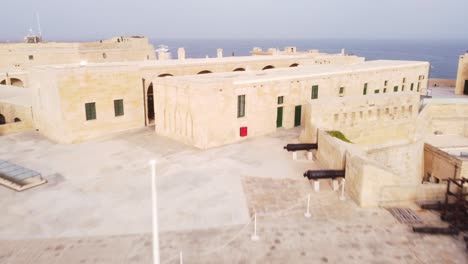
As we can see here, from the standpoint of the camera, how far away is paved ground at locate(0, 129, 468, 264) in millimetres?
10562

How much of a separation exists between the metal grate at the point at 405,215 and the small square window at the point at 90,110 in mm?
17753

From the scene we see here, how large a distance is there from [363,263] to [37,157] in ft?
56.4

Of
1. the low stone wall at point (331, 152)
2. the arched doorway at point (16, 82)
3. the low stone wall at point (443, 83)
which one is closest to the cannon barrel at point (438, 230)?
the low stone wall at point (331, 152)

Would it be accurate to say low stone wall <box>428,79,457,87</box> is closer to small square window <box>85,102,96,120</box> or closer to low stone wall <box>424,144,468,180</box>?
low stone wall <box>424,144,468,180</box>

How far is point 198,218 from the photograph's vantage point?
12.7 meters

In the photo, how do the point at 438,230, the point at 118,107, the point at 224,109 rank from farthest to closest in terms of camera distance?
1. the point at 118,107
2. the point at 224,109
3. the point at 438,230

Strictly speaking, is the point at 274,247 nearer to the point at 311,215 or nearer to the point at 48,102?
the point at 311,215

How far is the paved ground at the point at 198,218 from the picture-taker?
34.7ft

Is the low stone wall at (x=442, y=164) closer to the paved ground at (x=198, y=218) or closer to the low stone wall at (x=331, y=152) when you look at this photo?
the low stone wall at (x=331, y=152)

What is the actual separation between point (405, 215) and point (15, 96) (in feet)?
96.7

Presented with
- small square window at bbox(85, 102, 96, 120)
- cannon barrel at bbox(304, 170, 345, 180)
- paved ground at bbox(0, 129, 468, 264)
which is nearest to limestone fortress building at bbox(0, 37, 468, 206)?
small square window at bbox(85, 102, 96, 120)

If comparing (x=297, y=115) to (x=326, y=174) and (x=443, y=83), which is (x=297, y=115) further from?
(x=443, y=83)

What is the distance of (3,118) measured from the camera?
28.4m

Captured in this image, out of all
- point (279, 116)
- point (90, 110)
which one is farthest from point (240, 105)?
point (90, 110)
